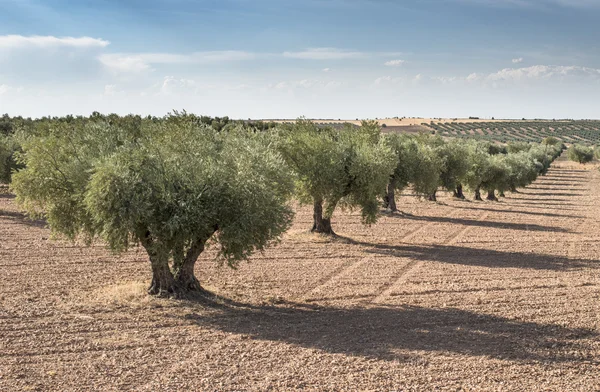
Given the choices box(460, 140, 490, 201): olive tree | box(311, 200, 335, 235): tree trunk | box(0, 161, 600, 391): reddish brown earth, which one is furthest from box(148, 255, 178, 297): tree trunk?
box(460, 140, 490, 201): olive tree

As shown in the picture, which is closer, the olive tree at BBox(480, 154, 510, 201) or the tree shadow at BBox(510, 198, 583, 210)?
the tree shadow at BBox(510, 198, 583, 210)

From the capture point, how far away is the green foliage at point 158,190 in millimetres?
18531

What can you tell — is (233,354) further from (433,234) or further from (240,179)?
(433,234)

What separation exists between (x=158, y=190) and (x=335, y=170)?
1491 cm

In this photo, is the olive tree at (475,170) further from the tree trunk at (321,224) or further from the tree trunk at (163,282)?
the tree trunk at (163,282)

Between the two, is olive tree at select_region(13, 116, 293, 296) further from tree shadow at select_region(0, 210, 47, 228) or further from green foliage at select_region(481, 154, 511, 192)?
green foliage at select_region(481, 154, 511, 192)

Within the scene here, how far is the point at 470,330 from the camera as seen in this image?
61.1ft

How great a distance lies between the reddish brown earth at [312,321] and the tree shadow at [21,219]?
3.21m

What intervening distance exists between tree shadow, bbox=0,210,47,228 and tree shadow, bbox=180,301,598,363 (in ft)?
71.7

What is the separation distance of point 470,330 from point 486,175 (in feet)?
163

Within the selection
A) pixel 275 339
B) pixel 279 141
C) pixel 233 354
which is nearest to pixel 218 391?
pixel 233 354

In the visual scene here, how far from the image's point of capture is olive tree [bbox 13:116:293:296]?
18547 mm

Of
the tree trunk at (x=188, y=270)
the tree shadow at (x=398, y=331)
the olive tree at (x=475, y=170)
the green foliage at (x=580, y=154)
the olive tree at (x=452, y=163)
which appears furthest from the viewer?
the green foliage at (x=580, y=154)

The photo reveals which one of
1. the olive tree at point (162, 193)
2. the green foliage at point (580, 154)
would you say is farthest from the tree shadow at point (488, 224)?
the green foliage at point (580, 154)
